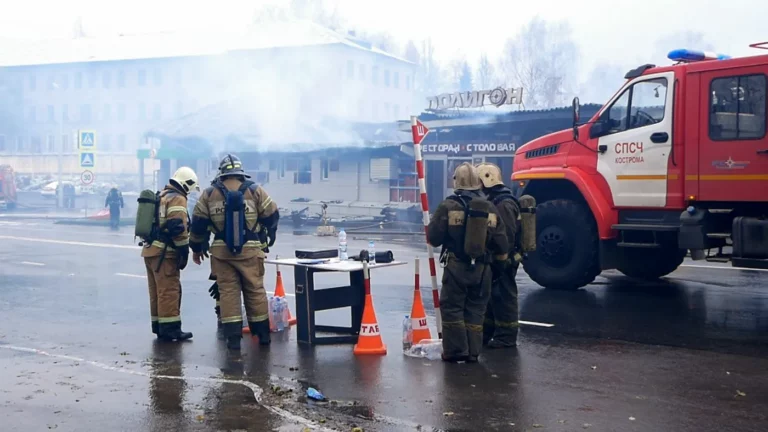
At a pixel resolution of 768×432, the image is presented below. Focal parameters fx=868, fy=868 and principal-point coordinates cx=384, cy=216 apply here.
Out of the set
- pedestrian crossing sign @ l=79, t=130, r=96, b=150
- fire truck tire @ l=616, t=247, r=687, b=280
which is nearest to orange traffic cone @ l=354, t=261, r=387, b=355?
fire truck tire @ l=616, t=247, r=687, b=280

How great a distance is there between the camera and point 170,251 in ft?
29.2

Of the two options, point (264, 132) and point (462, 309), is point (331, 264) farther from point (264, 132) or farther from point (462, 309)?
point (264, 132)

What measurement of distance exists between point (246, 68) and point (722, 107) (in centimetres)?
3852

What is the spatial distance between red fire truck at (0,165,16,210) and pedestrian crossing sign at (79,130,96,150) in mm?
13329

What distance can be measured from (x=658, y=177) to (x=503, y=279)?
145 inches

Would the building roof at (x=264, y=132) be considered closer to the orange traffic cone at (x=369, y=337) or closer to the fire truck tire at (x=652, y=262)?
the fire truck tire at (x=652, y=262)

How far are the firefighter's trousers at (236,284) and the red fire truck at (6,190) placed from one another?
3875cm

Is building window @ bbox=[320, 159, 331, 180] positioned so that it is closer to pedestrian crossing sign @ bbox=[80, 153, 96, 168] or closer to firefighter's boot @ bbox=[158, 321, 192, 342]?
pedestrian crossing sign @ bbox=[80, 153, 96, 168]

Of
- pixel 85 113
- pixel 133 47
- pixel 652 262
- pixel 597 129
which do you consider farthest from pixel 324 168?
pixel 85 113

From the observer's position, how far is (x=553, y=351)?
806 centimetres

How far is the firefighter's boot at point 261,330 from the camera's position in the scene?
8453 mm

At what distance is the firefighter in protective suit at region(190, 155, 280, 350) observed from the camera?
8.20 metres

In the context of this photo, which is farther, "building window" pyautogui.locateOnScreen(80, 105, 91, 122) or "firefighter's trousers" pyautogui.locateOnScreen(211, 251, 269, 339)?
"building window" pyautogui.locateOnScreen(80, 105, 91, 122)

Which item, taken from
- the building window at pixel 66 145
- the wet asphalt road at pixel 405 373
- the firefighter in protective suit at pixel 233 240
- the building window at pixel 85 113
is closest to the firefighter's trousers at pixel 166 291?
the wet asphalt road at pixel 405 373
